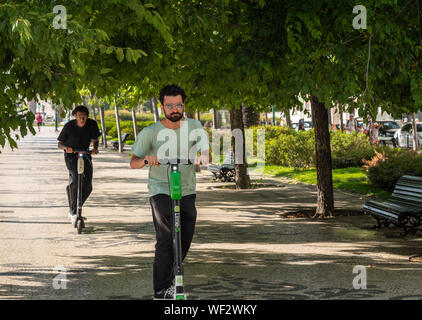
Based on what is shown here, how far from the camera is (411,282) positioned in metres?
7.02

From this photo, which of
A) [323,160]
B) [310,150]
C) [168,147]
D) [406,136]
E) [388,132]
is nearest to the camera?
[168,147]

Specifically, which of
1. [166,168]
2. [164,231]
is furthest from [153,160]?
[164,231]

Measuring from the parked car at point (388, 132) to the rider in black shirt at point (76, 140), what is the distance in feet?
110

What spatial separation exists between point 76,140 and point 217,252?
3186 mm

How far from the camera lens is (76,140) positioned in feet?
35.2

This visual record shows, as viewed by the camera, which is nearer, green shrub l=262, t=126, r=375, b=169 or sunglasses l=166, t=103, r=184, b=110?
sunglasses l=166, t=103, r=184, b=110

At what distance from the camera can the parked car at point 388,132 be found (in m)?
43.2

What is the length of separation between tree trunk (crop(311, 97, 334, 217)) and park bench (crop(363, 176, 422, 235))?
4.41 feet

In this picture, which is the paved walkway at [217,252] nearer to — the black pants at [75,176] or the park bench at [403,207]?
the park bench at [403,207]

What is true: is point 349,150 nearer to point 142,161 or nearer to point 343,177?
point 343,177

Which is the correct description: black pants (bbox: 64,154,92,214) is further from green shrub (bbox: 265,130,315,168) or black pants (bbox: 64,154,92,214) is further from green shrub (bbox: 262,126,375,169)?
green shrub (bbox: 265,130,315,168)

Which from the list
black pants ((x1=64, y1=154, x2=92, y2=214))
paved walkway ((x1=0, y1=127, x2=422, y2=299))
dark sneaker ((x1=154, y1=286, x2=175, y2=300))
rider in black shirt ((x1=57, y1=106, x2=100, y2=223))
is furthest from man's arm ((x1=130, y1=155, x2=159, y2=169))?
black pants ((x1=64, y1=154, x2=92, y2=214))

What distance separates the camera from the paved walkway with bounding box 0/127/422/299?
6.72m
